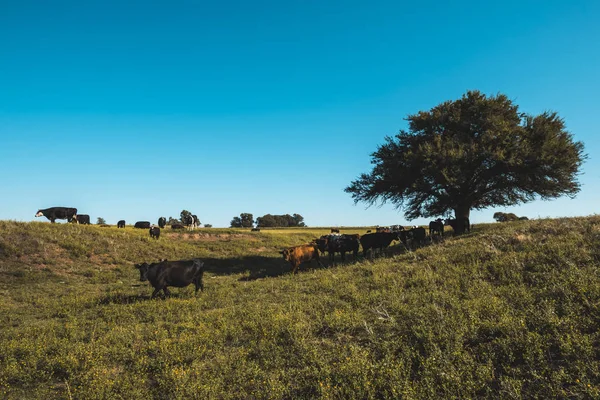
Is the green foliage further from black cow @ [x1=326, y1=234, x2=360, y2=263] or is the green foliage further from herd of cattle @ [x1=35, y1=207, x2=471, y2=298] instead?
black cow @ [x1=326, y1=234, x2=360, y2=263]

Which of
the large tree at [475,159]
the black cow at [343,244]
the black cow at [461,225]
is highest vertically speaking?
the large tree at [475,159]

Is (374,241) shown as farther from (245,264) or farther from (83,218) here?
(83,218)

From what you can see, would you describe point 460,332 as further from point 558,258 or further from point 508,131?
point 508,131

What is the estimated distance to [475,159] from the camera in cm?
2284

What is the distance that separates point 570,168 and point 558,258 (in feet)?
54.2

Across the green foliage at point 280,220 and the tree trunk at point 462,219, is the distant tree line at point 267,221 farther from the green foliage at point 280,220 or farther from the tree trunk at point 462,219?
the tree trunk at point 462,219

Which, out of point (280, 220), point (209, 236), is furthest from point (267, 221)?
point (209, 236)

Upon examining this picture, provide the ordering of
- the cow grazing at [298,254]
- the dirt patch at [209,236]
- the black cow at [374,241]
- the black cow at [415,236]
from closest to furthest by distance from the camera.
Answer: the cow grazing at [298,254], the black cow at [374,241], the black cow at [415,236], the dirt patch at [209,236]

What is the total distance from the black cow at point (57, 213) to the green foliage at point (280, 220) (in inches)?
4171

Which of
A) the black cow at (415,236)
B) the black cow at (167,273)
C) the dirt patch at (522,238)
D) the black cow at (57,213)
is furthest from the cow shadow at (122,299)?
the black cow at (57,213)

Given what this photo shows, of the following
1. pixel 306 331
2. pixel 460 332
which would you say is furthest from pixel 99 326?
pixel 460 332

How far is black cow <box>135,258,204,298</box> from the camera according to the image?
14.2m

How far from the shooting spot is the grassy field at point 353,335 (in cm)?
600

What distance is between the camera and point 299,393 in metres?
6.21
